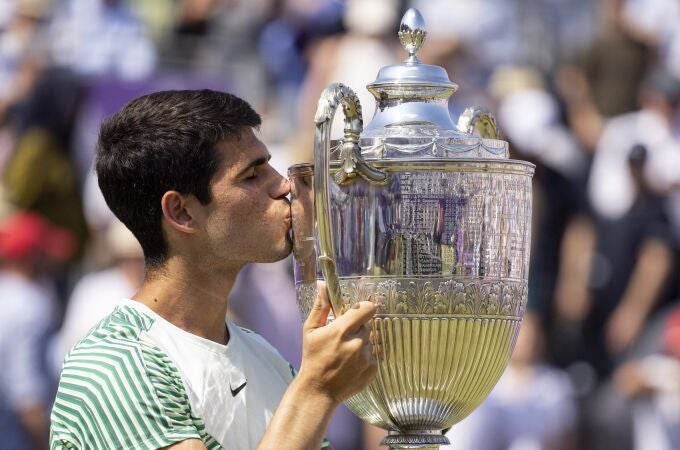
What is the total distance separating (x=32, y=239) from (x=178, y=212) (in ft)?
13.6

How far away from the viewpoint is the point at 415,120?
Result: 2.62m

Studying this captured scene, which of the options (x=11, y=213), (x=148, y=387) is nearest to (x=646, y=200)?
(x=11, y=213)

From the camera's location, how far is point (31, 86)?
685 centimetres

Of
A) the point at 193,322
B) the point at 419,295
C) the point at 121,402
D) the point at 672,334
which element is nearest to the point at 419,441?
the point at 419,295

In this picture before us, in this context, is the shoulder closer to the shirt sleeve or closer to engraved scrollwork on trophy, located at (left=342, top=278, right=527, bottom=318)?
the shirt sleeve

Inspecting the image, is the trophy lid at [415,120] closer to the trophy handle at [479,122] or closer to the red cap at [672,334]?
the trophy handle at [479,122]

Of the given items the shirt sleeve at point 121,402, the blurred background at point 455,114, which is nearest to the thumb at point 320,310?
the shirt sleeve at point 121,402

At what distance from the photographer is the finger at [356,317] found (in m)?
2.39

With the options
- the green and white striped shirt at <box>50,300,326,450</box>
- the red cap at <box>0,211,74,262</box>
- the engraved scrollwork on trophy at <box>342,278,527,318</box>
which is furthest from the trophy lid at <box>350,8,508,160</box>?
the red cap at <box>0,211,74,262</box>

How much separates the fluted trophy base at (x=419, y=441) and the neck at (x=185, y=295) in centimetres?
38

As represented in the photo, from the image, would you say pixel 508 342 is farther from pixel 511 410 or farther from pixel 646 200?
pixel 646 200

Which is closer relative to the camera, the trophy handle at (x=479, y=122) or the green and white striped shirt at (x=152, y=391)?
the green and white striped shirt at (x=152, y=391)

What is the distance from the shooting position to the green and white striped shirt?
7.77 ft

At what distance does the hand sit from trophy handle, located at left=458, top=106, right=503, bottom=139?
564 mm
